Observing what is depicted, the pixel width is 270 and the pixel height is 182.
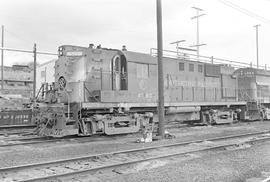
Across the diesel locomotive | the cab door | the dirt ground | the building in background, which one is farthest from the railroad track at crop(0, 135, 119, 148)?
the building in background

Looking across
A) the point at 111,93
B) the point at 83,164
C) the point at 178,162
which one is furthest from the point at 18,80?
the point at 178,162

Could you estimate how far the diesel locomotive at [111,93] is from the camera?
11.7 meters

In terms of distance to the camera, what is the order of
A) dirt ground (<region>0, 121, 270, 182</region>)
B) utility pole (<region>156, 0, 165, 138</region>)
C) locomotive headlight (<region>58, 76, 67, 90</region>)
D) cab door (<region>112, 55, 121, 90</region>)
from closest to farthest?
dirt ground (<region>0, 121, 270, 182</region>) → utility pole (<region>156, 0, 165, 138</region>) → locomotive headlight (<region>58, 76, 67, 90</region>) → cab door (<region>112, 55, 121, 90</region>)

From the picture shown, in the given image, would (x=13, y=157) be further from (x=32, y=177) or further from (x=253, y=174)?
(x=253, y=174)

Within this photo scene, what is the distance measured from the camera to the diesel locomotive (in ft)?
38.3

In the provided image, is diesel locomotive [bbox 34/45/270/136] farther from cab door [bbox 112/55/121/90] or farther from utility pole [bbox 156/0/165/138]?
utility pole [bbox 156/0/165/138]

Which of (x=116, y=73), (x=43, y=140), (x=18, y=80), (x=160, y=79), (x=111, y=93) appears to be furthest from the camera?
(x=18, y=80)

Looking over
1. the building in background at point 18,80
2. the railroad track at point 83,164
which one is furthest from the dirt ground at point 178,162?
the building in background at point 18,80

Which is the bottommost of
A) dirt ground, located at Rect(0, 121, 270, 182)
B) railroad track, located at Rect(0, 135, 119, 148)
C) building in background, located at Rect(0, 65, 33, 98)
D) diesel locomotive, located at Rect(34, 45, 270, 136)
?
dirt ground, located at Rect(0, 121, 270, 182)

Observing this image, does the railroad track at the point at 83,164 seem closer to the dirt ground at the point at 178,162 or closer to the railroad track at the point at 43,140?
the dirt ground at the point at 178,162

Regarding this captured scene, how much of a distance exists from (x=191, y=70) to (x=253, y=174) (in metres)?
10.7

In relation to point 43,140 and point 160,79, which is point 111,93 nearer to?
point 160,79

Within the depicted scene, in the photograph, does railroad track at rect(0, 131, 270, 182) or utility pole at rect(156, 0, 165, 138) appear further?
utility pole at rect(156, 0, 165, 138)

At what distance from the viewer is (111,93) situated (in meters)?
12.2
